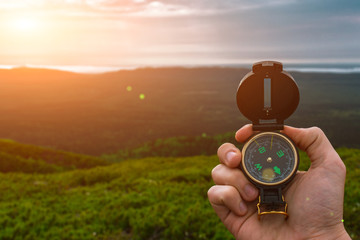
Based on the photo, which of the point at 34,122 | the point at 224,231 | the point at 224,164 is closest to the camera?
the point at 224,164

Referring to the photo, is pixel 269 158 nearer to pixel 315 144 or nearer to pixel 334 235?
pixel 315 144

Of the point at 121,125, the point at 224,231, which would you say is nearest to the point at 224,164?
the point at 224,231

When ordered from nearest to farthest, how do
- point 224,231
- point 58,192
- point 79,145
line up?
1. point 224,231
2. point 58,192
3. point 79,145

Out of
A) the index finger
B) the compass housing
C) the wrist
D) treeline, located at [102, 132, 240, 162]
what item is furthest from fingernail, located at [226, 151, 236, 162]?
treeline, located at [102, 132, 240, 162]

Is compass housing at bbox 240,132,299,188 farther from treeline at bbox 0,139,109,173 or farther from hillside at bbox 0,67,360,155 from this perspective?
hillside at bbox 0,67,360,155

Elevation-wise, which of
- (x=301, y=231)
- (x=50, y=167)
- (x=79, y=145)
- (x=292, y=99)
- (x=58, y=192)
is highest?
(x=292, y=99)

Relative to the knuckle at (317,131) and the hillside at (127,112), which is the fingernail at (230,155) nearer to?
the knuckle at (317,131)

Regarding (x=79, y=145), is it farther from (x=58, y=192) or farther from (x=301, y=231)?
(x=301, y=231)
